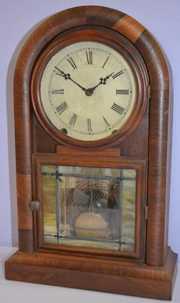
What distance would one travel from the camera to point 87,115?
93cm

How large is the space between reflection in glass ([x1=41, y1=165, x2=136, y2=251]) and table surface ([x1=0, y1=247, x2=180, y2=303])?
0.40 ft

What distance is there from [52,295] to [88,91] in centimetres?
54

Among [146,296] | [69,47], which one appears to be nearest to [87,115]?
[69,47]

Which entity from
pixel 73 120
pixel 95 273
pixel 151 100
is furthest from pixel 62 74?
pixel 95 273

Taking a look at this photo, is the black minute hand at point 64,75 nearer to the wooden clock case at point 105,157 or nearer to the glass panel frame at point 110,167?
the wooden clock case at point 105,157

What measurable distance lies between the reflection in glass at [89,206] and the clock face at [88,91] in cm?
11

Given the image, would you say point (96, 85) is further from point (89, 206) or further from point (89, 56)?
point (89, 206)

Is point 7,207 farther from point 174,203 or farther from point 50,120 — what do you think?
point 174,203

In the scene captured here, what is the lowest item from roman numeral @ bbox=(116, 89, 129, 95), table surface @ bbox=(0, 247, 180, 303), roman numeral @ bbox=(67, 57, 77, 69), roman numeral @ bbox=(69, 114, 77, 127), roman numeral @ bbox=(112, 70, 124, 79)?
table surface @ bbox=(0, 247, 180, 303)

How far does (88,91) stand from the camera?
917 millimetres

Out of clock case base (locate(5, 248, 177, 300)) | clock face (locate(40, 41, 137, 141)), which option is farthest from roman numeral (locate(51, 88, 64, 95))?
clock case base (locate(5, 248, 177, 300))

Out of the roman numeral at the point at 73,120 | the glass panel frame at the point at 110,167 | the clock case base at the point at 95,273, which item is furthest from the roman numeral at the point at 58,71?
the clock case base at the point at 95,273

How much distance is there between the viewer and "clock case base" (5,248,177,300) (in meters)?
0.92

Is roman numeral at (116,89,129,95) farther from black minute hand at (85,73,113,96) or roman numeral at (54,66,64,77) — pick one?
roman numeral at (54,66,64,77)
